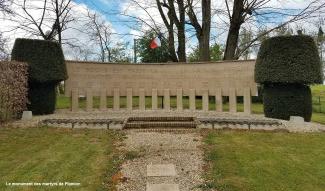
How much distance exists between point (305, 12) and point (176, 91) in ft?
31.2

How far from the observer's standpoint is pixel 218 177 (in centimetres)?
588

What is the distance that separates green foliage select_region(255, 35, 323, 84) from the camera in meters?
10.6

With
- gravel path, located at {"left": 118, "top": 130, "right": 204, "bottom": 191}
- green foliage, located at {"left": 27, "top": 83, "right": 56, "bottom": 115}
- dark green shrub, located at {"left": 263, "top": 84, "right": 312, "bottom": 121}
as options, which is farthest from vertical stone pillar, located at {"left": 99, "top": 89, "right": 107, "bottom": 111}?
dark green shrub, located at {"left": 263, "top": 84, "right": 312, "bottom": 121}

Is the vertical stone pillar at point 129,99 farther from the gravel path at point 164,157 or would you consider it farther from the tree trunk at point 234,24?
the tree trunk at point 234,24

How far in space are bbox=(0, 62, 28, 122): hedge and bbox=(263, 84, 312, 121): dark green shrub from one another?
7.37 m

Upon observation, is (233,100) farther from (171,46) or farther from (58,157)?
(171,46)

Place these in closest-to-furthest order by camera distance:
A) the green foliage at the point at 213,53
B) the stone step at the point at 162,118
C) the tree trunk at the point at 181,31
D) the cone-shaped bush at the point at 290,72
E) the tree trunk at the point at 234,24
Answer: the stone step at the point at 162,118 < the cone-shaped bush at the point at 290,72 < the tree trunk at the point at 234,24 < the tree trunk at the point at 181,31 < the green foliage at the point at 213,53

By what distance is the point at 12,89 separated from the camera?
10.6 m

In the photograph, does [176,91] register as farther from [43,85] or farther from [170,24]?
[170,24]

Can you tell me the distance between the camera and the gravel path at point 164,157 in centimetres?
579

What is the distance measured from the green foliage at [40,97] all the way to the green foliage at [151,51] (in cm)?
1028

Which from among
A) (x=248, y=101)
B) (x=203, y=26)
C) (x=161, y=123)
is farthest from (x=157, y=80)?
(x=203, y=26)

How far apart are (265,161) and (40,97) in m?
7.98

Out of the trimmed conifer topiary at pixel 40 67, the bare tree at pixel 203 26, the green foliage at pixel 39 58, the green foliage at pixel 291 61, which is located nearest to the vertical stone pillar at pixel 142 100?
the trimmed conifer topiary at pixel 40 67
